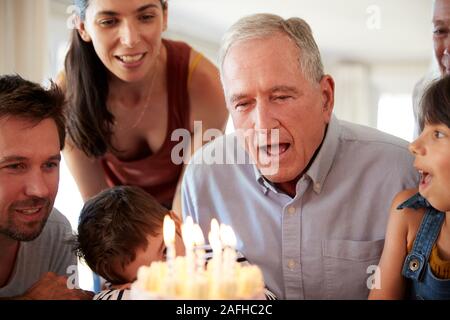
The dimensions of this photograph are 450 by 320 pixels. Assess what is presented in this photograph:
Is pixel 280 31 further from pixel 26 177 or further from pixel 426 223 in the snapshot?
pixel 26 177

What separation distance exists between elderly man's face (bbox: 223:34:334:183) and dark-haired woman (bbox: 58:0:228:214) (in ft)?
Answer: 1.49

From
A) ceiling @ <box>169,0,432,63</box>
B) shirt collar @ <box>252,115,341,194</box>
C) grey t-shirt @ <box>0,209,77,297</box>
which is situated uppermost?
ceiling @ <box>169,0,432,63</box>

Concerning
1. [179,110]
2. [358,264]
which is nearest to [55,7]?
[179,110]

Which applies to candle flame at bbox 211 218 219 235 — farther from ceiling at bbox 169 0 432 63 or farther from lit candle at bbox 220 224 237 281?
ceiling at bbox 169 0 432 63

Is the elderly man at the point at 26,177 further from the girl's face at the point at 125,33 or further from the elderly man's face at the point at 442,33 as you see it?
the elderly man's face at the point at 442,33


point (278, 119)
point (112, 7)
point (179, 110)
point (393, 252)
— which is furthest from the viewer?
point (179, 110)

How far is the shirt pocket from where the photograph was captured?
3.94 feet

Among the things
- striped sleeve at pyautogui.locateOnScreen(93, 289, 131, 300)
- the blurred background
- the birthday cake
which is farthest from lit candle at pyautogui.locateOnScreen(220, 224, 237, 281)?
the blurred background

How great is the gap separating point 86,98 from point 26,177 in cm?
49

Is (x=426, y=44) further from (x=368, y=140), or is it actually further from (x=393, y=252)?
(x=393, y=252)

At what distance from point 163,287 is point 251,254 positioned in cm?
46

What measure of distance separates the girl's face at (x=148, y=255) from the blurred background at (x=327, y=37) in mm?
783

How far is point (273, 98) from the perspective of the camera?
1177 millimetres

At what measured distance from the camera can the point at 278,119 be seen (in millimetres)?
1171
